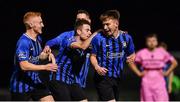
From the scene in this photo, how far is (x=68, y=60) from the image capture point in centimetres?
926

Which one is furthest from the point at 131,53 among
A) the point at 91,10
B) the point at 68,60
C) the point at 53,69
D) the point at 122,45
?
the point at 91,10

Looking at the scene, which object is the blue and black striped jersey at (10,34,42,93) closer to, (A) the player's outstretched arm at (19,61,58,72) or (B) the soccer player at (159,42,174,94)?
(A) the player's outstretched arm at (19,61,58,72)

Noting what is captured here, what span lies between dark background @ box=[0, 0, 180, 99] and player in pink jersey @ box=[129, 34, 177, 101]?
3282mm

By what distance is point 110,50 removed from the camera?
9359 millimetres

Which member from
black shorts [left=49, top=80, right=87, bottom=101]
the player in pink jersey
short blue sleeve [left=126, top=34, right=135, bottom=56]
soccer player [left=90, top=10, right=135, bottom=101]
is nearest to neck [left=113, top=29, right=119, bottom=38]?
soccer player [left=90, top=10, right=135, bottom=101]

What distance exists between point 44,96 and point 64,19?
6.84 metres

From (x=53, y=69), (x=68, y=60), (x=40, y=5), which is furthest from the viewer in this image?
(x=40, y=5)

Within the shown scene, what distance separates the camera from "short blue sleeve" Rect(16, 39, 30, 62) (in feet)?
28.4

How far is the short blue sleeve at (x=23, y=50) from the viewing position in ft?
28.4

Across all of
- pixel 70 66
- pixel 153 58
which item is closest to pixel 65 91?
pixel 70 66

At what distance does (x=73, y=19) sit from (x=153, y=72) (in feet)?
12.4

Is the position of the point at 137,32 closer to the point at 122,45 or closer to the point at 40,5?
the point at 40,5

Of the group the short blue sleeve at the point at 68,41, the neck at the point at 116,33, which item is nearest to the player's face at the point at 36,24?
the short blue sleeve at the point at 68,41

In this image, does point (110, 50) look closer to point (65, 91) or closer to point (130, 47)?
point (130, 47)
